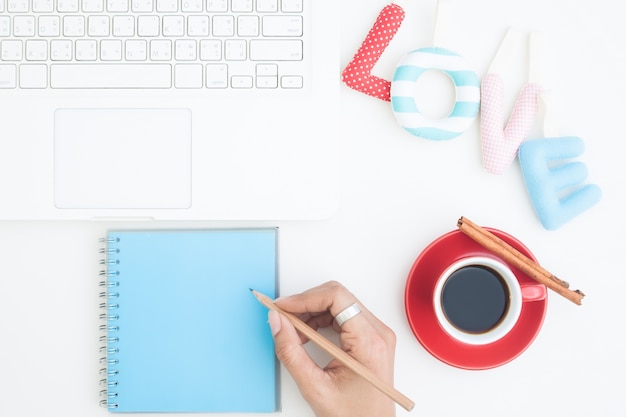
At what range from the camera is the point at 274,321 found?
65 centimetres

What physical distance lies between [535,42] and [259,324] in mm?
521

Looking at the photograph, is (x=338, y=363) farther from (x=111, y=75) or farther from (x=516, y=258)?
(x=111, y=75)

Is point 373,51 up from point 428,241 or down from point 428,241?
up

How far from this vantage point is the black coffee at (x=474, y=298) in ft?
2.19

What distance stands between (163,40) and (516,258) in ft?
1.66

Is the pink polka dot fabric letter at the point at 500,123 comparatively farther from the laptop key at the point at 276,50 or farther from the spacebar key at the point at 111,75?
the spacebar key at the point at 111,75

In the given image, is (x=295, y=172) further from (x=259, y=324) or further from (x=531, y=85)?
(x=531, y=85)

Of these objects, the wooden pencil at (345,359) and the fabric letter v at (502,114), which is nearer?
the wooden pencil at (345,359)

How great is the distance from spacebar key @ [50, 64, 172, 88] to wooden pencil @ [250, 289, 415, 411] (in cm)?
28

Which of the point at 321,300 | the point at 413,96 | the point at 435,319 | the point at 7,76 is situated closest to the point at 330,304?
the point at 321,300

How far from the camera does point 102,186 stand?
0.67 metres

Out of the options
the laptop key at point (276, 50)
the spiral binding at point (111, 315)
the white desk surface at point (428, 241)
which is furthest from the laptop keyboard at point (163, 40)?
the spiral binding at point (111, 315)

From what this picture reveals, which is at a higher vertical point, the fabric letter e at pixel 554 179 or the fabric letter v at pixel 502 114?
the fabric letter v at pixel 502 114

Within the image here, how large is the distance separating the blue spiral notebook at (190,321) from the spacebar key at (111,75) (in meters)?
0.19
